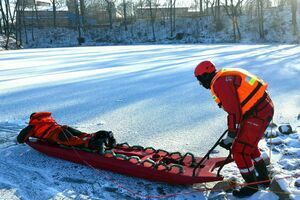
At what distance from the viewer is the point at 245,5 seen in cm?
4388

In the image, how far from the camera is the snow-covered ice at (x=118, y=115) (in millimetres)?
3656

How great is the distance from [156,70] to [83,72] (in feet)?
6.87

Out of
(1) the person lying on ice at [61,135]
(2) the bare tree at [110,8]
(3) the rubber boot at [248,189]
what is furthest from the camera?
(2) the bare tree at [110,8]

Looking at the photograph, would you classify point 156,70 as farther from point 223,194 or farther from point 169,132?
point 223,194

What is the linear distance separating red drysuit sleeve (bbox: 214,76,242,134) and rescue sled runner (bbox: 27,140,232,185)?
0.60 m

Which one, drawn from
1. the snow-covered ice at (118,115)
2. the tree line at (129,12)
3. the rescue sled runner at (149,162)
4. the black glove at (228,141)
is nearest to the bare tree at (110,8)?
the tree line at (129,12)

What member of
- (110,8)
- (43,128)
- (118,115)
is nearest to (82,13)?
(110,8)

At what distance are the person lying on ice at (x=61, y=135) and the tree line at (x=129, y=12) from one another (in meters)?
28.2

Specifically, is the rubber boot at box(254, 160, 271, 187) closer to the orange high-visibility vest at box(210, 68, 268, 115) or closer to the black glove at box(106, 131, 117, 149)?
the orange high-visibility vest at box(210, 68, 268, 115)

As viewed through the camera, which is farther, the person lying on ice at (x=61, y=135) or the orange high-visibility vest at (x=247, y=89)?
the person lying on ice at (x=61, y=135)

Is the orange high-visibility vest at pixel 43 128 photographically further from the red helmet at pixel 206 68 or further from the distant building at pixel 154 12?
the distant building at pixel 154 12

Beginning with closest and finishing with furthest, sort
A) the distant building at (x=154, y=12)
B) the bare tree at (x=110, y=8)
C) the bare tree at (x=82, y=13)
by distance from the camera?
1. the bare tree at (x=110, y=8)
2. the bare tree at (x=82, y=13)
3. the distant building at (x=154, y=12)

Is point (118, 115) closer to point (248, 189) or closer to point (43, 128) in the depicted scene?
point (43, 128)

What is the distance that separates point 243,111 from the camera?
10.4 ft
